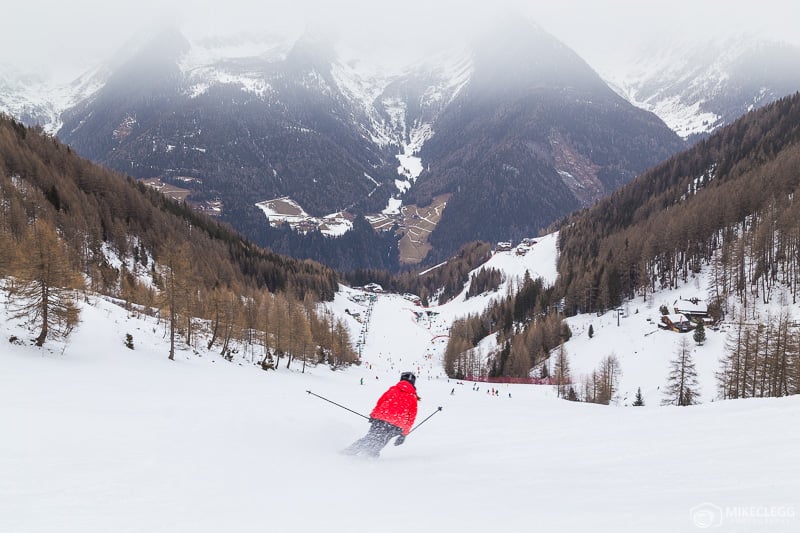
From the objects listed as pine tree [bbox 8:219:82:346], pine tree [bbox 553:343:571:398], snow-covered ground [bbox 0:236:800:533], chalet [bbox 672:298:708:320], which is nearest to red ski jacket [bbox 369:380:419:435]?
snow-covered ground [bbox 0:236:800:533]

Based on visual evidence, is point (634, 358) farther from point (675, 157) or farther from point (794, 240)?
point (675, 157)

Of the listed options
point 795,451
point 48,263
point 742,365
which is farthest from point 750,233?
point 48,263

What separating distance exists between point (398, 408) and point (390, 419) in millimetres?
380

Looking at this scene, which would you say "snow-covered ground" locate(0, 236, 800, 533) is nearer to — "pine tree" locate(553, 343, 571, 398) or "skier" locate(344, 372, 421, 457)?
"skier" locate(344, 372, 421, 457)

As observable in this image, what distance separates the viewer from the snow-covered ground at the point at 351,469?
612 centimetres

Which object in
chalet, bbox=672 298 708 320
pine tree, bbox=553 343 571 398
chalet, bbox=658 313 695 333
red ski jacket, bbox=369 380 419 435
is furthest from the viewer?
chalet, bbox=672 298 708 320

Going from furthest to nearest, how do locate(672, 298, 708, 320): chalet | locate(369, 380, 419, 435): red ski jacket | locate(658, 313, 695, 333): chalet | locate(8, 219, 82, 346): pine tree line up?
1. locate(672, 298, 708, 320): chalet
2. locate(658, 313, 695, 333): chalet
3. locate(8, 219, 82, 346): pine tree
4. locate(369, 380, 419, 435): red ski jacket

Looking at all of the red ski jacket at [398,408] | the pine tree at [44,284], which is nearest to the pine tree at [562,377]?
the red ski jacket at [398,408]

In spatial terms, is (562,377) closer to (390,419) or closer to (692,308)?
(692,308)

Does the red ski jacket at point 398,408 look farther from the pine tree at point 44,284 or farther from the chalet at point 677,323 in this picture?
the chalet at point 677,323

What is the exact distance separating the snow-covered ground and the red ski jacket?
1.14 metres

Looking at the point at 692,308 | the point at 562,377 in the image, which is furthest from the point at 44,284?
the point at 692,308

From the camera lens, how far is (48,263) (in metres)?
25.9

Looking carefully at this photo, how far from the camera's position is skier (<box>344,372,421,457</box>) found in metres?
11.3
